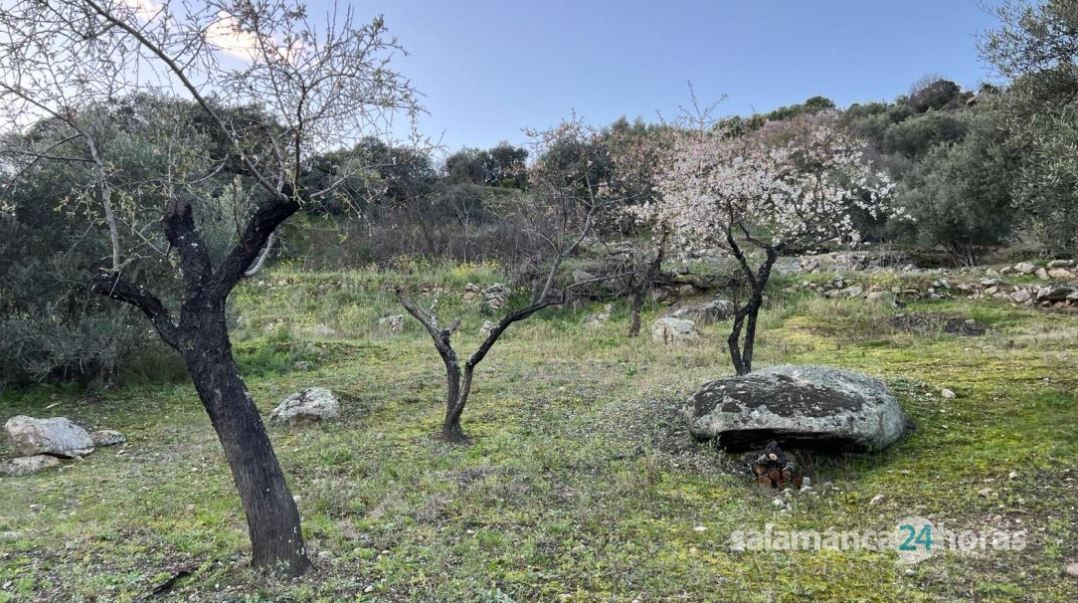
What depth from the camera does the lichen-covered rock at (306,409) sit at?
839 centimetres

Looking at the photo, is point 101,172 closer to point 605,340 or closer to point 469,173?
point 605,340

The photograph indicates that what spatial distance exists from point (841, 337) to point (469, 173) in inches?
908

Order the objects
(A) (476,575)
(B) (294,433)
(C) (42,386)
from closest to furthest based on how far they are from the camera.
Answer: (A) (476,575) → (B) (294,433) → (C) (42,386)

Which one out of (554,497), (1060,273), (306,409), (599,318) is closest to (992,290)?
(1060,273)

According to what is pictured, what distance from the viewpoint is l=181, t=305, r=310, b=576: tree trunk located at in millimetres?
4141

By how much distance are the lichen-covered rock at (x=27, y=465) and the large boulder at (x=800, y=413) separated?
7.10 metres

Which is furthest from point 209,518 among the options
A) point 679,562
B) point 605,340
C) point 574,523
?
point 605,340

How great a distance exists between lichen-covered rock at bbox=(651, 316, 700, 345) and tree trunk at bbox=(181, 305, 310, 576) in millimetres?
10718

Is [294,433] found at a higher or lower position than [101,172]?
lower

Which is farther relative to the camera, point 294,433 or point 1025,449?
point 294,433

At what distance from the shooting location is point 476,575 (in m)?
3.99

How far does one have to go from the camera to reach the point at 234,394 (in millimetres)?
4238

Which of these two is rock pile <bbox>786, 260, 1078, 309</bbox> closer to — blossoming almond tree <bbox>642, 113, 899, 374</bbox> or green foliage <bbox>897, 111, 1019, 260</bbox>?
green foliage <bbox>897, 111, 1019, 260</bbox>

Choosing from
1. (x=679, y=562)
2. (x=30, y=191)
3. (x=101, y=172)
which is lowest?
(x=679, y=562)
